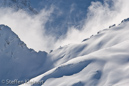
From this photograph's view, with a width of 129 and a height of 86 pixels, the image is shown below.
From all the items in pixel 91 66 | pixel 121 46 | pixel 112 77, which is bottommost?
pixel 112 77

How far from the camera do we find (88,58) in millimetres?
186500

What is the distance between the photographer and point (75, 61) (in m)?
188

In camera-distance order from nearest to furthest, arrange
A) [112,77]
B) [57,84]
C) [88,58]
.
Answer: [112,77], [57,84], [88,58]

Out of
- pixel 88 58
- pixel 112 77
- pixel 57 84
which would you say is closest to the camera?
pixel 112 77

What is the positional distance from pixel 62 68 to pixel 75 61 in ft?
25.6

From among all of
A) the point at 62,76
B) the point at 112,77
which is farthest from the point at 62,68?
the point at 112,77

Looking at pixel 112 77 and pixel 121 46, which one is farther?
pixel 121 46

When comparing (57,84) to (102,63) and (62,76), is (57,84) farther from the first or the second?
Answer: (102,63)

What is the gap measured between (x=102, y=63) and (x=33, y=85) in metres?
37.5

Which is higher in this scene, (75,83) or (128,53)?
(128,53)

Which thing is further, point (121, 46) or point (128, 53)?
point (121, 46)

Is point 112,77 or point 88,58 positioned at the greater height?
point 88,58

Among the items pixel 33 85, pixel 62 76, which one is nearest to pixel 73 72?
pixel 62 76

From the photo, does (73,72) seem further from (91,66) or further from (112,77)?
(112,77)
